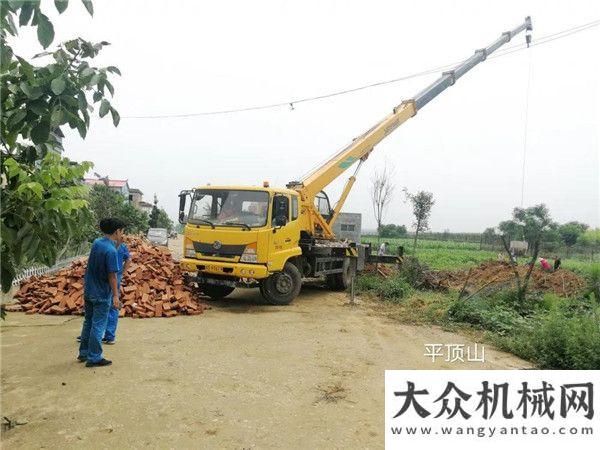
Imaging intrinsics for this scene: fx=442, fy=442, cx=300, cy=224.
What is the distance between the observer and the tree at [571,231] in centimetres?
4781

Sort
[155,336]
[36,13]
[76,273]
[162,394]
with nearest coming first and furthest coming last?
[36,13], [162,394], [155,336], [76,273]

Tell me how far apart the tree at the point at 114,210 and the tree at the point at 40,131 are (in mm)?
13689

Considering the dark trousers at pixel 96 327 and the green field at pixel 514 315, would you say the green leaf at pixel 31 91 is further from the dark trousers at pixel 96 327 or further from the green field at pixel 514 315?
the green field at pixel 514 315

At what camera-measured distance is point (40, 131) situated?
6.66 feet

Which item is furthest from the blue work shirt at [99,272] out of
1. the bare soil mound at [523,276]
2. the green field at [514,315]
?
the bare soil mound at [523,276]

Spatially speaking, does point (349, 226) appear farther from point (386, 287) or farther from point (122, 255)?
point (122, 255)

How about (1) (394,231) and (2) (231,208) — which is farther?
(1) (394,231)

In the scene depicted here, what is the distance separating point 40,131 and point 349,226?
11716 mm

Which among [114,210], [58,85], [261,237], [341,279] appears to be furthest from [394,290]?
[114,210]

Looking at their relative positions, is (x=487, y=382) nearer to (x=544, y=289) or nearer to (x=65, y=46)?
(x=65, y=46)

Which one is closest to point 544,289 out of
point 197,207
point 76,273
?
point 197,207

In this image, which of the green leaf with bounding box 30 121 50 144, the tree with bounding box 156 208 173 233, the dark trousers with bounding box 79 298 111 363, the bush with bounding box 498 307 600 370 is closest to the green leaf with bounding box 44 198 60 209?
the green leaf with bounding box 30 121 50 144

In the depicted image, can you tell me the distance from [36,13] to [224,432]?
9.47ft

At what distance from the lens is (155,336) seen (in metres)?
6.03
